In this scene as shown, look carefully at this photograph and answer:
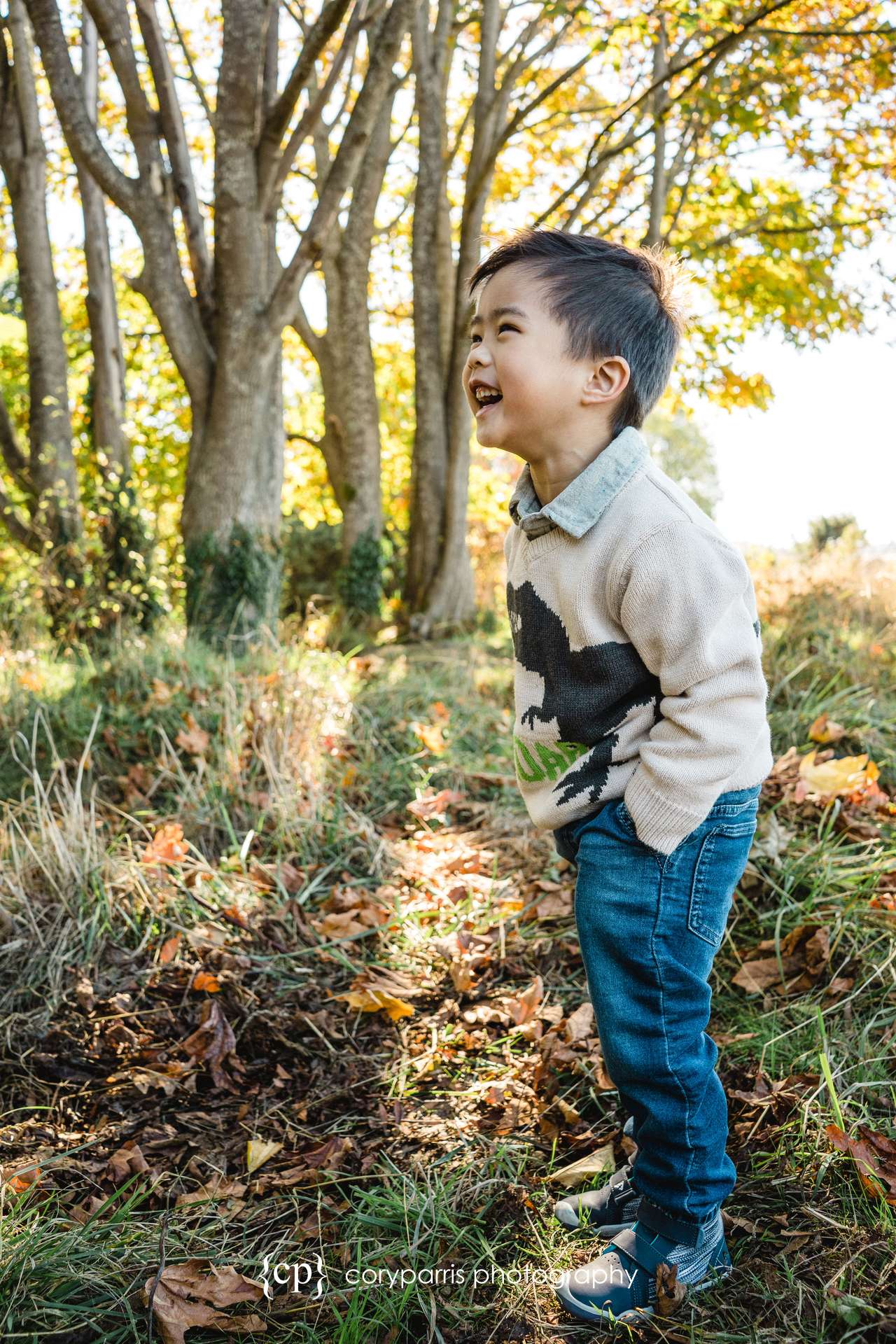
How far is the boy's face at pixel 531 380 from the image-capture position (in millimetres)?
1830

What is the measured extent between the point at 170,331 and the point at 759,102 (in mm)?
5679

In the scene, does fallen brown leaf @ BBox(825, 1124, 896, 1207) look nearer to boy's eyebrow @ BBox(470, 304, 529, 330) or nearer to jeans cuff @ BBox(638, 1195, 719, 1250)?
jeans cuff @ BBox(638, 1195, 719, 1250)

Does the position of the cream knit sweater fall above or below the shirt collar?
below

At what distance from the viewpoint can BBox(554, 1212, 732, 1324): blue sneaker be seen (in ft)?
5.80

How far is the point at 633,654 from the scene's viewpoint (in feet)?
5.93

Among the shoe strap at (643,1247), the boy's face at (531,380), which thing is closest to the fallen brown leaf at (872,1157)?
the shoe strap at (643,1247)

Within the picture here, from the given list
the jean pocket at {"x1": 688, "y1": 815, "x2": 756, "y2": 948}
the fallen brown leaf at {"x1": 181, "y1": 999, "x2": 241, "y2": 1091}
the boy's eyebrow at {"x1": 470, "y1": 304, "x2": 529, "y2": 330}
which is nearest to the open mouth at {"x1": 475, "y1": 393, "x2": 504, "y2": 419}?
the boy's eyebrow at {"x1": 470, "y1": 304, "x2": 529, "y2": 330}

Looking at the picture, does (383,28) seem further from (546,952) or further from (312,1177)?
(312,1177)

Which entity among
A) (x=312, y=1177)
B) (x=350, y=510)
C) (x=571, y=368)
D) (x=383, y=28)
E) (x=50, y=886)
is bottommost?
(x=312, y=1177)

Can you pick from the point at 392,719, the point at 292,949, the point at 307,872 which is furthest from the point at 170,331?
the point at 292,949

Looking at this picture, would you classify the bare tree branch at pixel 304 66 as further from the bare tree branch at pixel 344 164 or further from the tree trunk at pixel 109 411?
the tree trunk at pixel 109 411

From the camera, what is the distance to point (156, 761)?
4.12 m

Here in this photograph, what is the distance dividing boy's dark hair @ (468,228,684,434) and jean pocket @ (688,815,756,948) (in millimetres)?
807

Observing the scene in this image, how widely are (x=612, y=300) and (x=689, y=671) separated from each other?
740 millimetres
